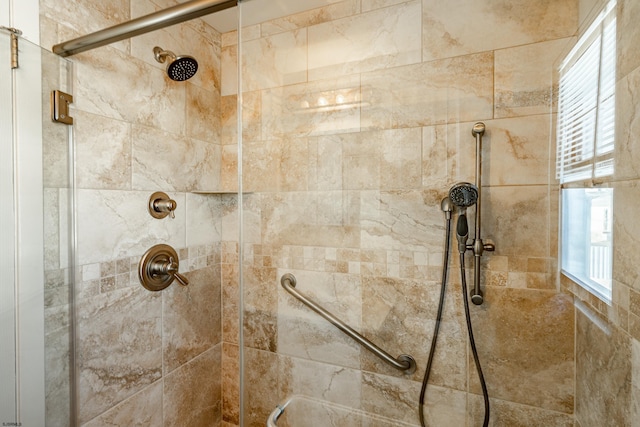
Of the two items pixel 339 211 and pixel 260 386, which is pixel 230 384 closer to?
pixel 260 386

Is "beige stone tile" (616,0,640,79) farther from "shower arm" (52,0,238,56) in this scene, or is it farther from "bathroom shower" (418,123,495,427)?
"shower arm" (52,0,238,56)

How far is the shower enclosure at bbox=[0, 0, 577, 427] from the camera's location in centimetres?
81

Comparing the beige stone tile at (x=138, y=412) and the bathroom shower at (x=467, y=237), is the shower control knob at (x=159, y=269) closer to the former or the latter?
the beige stone tile at (x=138, y=412)

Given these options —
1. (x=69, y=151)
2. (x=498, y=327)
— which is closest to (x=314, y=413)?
(x=498, y=327)

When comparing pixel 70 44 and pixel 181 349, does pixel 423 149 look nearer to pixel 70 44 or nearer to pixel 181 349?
pixel 70 44

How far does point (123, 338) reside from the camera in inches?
46.6

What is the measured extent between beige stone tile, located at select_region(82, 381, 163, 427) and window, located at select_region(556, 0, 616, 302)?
1.54m

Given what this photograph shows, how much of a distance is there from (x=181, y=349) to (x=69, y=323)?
1.68 feet

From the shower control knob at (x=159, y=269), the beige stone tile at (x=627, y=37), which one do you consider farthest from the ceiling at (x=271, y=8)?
the shower control knob at (x=159, y=269)

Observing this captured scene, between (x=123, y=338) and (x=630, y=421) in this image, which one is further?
(x=123, y=338)

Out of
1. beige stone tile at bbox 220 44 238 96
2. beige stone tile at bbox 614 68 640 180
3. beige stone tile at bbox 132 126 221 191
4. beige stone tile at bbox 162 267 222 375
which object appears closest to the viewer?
beige stone tile at bbox 614 68 640 180

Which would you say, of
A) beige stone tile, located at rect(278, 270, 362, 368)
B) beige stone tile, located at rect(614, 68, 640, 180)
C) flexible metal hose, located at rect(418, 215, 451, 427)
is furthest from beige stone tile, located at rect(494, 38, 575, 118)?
beige stone tile, located at rect(278, 270, 362, 368)

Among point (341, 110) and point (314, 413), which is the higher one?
point (341, 110)

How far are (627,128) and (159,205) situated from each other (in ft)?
4.89
